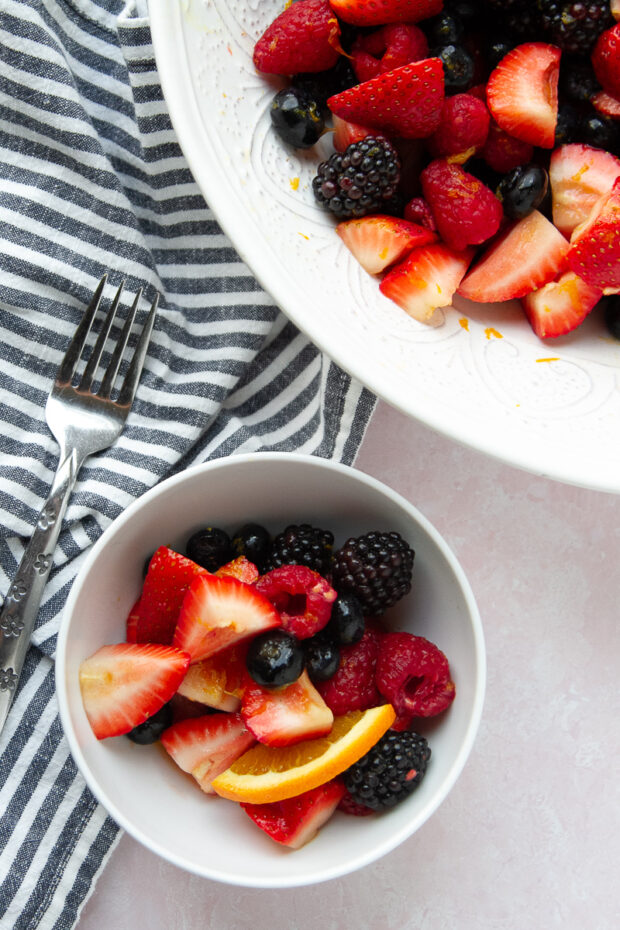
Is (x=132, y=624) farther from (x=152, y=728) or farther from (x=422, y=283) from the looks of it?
(x=422, y=283)

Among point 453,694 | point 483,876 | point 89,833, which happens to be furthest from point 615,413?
point 89,833

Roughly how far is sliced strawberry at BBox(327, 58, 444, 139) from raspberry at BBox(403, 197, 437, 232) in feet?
0.21

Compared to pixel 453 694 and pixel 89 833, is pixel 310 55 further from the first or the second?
pixel 89 833

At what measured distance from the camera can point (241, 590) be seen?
0.80 meters

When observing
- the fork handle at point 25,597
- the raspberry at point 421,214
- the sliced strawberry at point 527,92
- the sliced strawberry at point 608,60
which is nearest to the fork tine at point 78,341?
the fork handle at point 25,597

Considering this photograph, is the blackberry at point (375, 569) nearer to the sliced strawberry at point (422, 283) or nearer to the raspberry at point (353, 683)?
the raspberry at point (353, 683)

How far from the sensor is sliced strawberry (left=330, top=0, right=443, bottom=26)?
782 mm

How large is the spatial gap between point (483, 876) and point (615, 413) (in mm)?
641

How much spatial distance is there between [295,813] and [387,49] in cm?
77

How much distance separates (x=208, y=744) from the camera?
0.85 m

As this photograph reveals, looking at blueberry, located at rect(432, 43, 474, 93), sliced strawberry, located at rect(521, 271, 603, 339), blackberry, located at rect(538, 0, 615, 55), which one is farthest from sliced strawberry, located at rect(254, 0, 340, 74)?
sliced strawberry, located at rect(521, 271, 603, 339)

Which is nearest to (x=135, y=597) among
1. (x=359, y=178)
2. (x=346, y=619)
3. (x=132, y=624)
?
(x=132, y=624)

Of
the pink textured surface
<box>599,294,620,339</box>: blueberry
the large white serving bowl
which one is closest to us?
the large white serving bowl

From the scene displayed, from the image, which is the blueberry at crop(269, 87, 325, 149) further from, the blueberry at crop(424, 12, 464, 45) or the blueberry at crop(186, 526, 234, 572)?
the blueberry at crop(186, 526, 234, 572)
